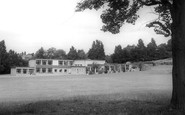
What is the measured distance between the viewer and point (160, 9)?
36.3 ft

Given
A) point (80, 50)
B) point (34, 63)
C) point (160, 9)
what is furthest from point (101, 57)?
point (160, 9)

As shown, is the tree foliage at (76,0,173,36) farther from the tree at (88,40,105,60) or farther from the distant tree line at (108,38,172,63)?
the tree at (88,40,105,60)

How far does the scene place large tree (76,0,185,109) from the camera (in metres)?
7.79

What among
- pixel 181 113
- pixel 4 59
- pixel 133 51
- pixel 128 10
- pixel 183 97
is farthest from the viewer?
pixel 133 51

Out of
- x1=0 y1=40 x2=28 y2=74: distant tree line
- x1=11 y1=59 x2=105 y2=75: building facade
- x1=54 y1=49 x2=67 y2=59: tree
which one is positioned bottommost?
x1=11 y1=59 x2=105 y2=75: building facade

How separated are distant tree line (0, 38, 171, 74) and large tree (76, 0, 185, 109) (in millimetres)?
87510

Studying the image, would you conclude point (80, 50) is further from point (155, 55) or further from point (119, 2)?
point (119, 2)

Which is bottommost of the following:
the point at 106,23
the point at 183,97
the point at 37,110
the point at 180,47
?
the point at 37,110

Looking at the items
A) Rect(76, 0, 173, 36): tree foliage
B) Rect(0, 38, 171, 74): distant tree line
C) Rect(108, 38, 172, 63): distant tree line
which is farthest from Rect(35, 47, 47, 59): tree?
Rect(76, 0, 173, 36): tree foliage

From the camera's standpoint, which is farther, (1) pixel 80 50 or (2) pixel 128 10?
(1) pixel 80 50

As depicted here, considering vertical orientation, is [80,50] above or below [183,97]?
above

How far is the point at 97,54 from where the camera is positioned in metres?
144

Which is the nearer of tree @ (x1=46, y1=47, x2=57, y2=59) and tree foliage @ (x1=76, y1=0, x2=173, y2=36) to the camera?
tree foliage @ (x1=76, y1=0, x2=173, y2=36)

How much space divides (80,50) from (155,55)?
5334cm
